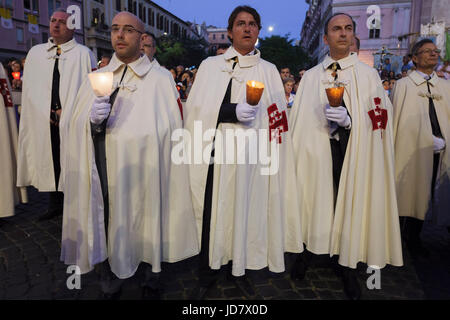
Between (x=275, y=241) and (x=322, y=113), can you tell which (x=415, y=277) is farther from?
(x=322, y=113)

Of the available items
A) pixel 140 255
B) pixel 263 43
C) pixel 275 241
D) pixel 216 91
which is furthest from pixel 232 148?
pixel 263 43

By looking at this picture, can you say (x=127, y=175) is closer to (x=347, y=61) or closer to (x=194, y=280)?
(x=194, y=280)

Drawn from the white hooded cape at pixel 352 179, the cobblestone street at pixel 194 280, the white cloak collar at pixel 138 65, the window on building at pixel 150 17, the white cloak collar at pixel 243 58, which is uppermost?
the window on building at pixel 150 17

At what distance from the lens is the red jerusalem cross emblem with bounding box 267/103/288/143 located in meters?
3.18

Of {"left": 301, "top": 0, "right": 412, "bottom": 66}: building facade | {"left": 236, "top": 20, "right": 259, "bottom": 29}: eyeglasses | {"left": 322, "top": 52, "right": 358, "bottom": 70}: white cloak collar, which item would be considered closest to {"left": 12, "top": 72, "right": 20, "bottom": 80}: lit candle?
{"left": 236, "top": 20, "right": 259, "bottom": 29}: eyeglasses

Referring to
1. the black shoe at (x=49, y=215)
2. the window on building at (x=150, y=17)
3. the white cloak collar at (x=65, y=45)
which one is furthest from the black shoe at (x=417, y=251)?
the window on building at (x=150, y=17)

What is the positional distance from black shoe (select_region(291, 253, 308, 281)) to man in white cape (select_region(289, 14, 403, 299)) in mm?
321

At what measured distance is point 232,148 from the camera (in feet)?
10.1

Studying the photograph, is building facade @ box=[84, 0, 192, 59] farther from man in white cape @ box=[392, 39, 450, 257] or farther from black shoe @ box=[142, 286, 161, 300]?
black shoe @ box=[142, 286, 161, 300]

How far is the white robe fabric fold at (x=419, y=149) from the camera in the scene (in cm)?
420

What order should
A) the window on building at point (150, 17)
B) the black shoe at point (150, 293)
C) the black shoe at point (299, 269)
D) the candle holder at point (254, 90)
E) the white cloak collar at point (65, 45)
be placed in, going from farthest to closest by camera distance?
the window on building at point (150, 17) → the white cloak collar at point (65, 45) → the black shoe at point (299, 269) → the black shoe at point (150, 293) → the candle holder at point (254, 90)

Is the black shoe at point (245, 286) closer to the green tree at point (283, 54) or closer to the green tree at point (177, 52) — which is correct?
the green tree at point (177, 52)

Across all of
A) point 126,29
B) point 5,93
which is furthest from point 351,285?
point 5,93

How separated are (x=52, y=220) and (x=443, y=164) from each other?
583cm
